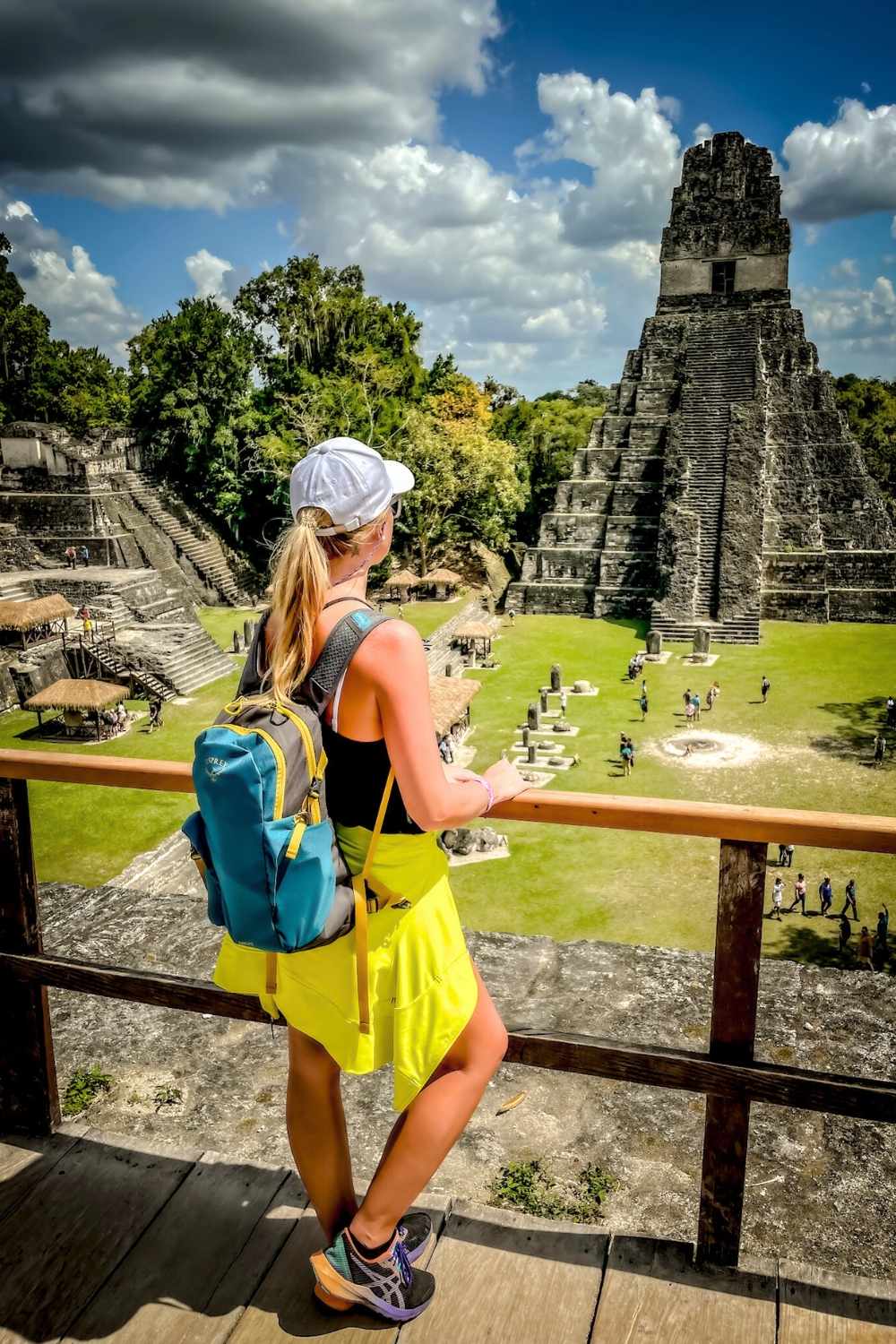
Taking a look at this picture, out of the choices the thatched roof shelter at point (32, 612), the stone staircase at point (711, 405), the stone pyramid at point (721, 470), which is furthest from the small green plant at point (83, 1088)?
the stone staircase at point (711, 405)

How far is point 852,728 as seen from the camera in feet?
63.2

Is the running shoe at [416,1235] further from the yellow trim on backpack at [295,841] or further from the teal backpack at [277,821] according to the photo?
the yellow trim on backpack at [295,841]

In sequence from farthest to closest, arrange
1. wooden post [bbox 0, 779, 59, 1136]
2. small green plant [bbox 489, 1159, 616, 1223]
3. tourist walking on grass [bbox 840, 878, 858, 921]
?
tourist walking on grass [bbox 840, 878, 858, 921]
small green plant [bbox 489, 1159, 616, 1223]
wooden post [bbox 0, 779, 59, 1136]

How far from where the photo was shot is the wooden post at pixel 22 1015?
8.70ft

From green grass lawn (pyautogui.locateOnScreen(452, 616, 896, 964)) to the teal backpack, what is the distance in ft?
34.1

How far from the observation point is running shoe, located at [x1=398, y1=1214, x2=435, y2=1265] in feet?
7.29

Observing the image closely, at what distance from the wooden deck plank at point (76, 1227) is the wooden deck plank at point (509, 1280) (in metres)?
0.78

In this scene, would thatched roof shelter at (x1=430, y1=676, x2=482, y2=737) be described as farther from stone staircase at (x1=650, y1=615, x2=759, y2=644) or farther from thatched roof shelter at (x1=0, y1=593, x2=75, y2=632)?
thatched roof shelter at (x1=0, y1=593, x2=75, y2=632)

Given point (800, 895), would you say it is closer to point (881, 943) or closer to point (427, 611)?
point (881, 943)

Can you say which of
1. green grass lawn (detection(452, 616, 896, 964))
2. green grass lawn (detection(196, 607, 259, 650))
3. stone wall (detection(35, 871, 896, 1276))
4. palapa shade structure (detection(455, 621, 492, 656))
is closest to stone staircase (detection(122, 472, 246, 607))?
green grass lawn (detection(196, 607, 259, 650))

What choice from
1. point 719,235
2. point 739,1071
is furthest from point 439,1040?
point 719,235

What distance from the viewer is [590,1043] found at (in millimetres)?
2258

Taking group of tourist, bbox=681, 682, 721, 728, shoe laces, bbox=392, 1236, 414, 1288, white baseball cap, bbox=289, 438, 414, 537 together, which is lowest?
group of tourist, bbox=681, 682, 721, 728

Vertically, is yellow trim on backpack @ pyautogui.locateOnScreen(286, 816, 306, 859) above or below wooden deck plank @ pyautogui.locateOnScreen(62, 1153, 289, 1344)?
above
